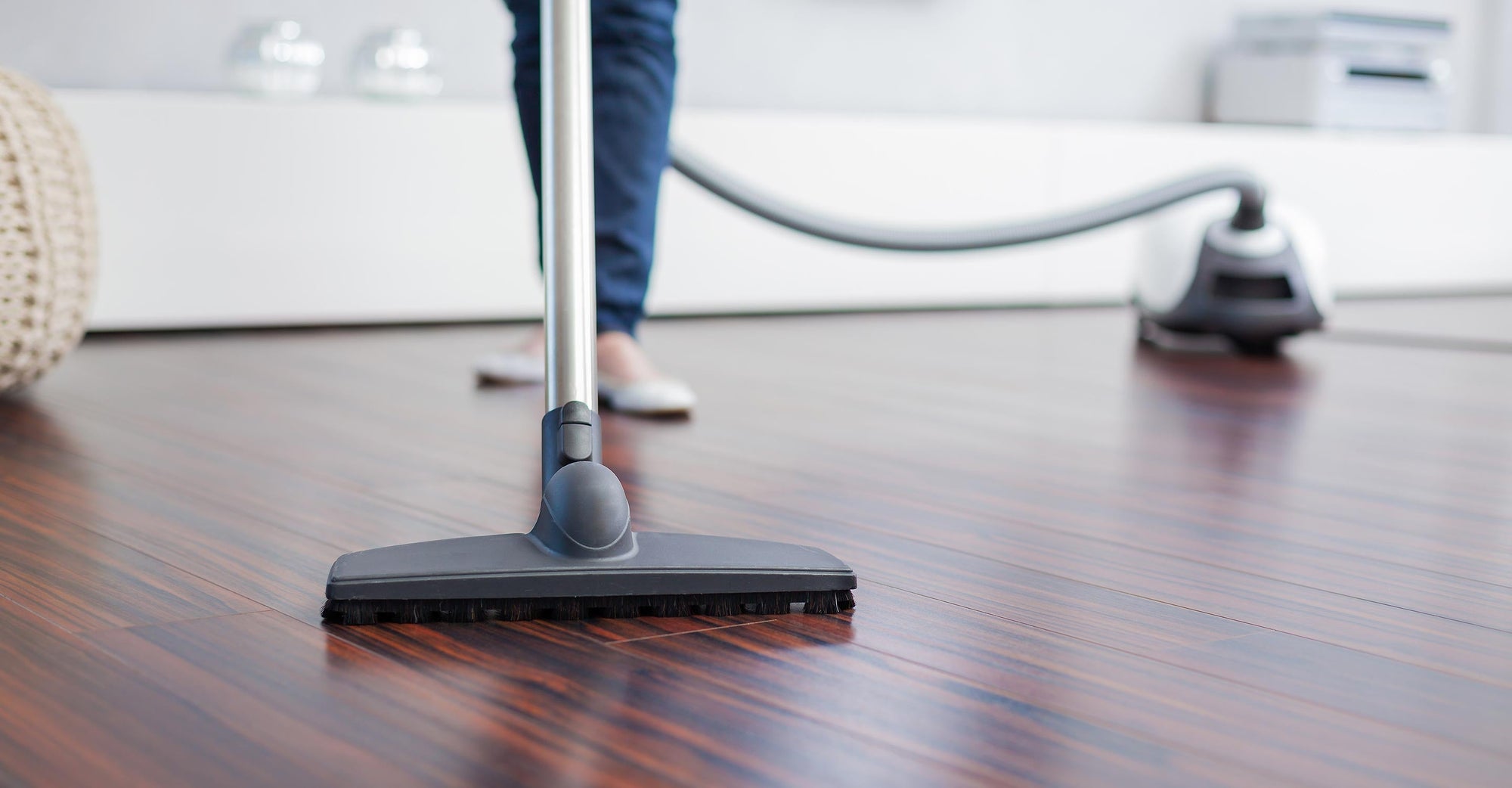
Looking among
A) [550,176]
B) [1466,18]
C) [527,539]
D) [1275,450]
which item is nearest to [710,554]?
[527,539]

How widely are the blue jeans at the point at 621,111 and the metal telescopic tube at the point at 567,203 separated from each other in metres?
0.66

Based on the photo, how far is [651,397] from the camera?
60.8 inches

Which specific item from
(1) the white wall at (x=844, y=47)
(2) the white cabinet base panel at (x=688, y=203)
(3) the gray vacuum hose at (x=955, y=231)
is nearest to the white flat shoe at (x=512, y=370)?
(3) the gray vacuum hose at (x=955, y=231)

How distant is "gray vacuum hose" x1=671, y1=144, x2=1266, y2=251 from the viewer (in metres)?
2.05

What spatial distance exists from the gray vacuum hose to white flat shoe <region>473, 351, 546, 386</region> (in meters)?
0.40

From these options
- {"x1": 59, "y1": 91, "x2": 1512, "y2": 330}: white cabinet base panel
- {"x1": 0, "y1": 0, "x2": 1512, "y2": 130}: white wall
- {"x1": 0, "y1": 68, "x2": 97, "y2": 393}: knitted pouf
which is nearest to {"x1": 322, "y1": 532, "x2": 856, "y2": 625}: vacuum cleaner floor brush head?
{"x1": 0, "y1": 68, "x2": 97, "y2": 393}: knitted pouf

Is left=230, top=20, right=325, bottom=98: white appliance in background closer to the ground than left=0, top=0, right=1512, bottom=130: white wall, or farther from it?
closer to the ground

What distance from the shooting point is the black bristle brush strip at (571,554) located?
744 mm

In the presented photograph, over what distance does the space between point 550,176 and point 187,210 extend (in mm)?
1692

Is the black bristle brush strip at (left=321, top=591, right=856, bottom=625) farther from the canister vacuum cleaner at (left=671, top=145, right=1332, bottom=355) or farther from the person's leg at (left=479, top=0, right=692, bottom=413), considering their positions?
the canister vacuum cleaner at (left=671, top=145, right=1332, bottom=355)

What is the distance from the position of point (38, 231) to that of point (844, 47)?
85.0 inches

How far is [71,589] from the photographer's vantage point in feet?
2.65

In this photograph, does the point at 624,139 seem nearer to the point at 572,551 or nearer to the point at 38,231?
the point at 38,231

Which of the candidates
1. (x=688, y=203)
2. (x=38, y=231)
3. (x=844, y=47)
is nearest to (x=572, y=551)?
(x=38, y=231)
